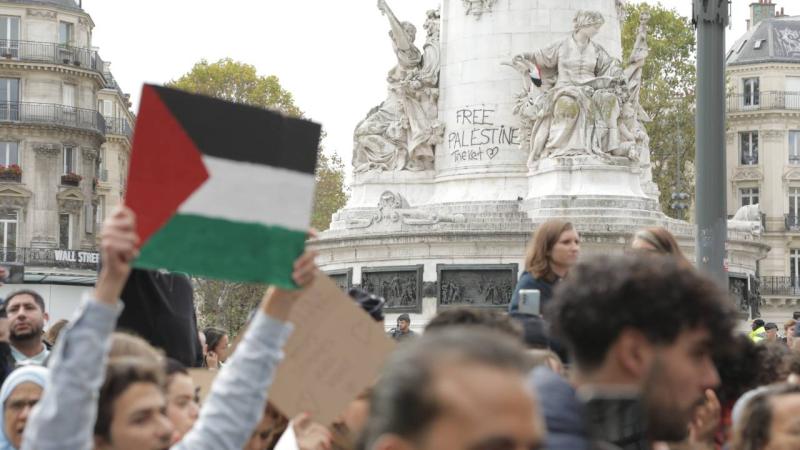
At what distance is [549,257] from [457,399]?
596cm

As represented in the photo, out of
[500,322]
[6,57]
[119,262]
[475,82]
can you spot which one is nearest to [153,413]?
[119,262]

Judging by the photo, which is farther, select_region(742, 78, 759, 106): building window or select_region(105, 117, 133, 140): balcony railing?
select_region(105, 117, 133, 140): balcony railing

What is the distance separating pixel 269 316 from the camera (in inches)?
215

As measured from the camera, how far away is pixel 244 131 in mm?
5578

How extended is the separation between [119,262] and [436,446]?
1.37m

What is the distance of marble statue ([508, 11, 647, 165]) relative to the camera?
31781 mm

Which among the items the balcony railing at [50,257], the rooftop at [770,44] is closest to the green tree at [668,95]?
the rooftop at [770,44]

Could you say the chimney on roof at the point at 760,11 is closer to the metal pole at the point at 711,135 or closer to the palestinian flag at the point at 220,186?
the metal pole at the point at 711,135

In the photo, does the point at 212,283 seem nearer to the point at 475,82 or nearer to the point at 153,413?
the point at 475,82

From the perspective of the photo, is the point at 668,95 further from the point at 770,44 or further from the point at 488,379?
the point at 488,379

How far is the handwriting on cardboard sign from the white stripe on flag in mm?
27599

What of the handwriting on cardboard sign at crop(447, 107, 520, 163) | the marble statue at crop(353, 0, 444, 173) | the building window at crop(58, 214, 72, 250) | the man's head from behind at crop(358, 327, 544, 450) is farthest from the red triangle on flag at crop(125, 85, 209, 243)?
the building window at crop(58, 214, 72, 250)

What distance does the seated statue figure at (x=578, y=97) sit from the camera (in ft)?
104

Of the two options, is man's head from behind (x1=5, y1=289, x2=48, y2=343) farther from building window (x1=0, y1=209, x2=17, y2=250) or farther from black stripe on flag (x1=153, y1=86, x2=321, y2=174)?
building window (x1=0, y1=209, x2=17, y2=250)
